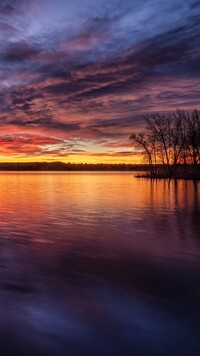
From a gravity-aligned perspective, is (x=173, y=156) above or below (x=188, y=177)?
above

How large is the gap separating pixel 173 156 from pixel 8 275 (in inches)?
2789

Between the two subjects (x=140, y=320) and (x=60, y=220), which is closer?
(x=140, y=320)

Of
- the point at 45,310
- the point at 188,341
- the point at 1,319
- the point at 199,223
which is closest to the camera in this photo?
the point at 188,341

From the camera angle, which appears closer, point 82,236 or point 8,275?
point 8,275

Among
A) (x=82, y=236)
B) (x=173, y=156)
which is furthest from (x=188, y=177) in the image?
(x=82, y=236)

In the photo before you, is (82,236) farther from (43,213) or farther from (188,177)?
(188,177)

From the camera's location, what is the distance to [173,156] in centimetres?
7569

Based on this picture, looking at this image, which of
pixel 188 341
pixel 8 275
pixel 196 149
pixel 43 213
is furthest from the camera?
pixel 196 149

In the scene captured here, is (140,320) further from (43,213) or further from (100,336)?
(43,213)

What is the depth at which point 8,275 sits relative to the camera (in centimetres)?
775

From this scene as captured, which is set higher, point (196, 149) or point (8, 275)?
point (196, 149)

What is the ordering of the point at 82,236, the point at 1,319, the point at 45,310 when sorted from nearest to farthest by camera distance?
the point at 1,319 < the point at 45,310 < the point at 82,236

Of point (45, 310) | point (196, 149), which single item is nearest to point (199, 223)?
point (45, 310)

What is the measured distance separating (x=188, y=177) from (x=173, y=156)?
5800 millimetres
